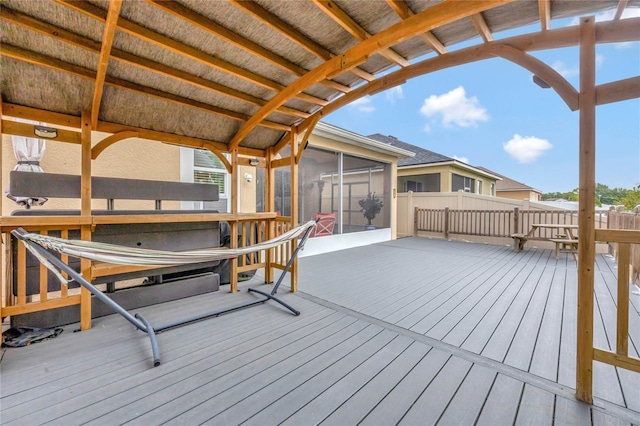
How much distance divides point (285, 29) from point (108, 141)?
220cm

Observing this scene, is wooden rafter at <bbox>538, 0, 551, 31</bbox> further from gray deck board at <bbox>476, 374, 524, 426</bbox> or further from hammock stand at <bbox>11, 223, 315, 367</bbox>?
hammock stand at <bbox>11, 223, 315, 367</bbox>

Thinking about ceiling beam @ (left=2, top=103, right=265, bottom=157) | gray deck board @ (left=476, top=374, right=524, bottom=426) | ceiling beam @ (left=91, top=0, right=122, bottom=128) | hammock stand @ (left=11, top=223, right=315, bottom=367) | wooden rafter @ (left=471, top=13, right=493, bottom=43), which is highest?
wooden rafter @ (left=471, top=13, right=493, bottom=43)

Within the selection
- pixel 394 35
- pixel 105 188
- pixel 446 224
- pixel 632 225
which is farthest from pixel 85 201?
pixel 446 224

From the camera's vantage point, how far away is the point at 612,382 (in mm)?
1825

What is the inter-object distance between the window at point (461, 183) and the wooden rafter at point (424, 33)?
10.7 meters

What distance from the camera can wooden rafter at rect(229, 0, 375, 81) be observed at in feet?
6.14

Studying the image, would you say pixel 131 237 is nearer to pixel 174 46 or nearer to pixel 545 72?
pixel 174 46

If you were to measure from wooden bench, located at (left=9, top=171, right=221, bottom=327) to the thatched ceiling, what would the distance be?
812 millimetres

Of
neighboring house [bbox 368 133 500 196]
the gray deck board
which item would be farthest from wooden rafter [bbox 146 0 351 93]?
neighboring house [bbox 368 133 500 196]

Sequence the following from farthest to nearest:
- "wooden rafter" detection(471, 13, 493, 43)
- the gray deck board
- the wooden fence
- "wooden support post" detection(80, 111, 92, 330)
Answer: the wooden fence → "wooden support post" detection(80, 111, 92, 330) → "wooden rafter" detection(471, 13, 493, 43) → the gray deck board

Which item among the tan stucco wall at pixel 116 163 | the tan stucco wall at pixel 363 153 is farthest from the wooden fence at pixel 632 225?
the tan stucco wall at pixel 116 163

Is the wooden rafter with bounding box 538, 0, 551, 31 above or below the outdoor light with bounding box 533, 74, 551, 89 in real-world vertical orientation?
above

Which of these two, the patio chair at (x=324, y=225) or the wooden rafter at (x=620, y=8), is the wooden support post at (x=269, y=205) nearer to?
the patio chair at (x=324, y=225)

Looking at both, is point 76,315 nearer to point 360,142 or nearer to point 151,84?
point 151,84
